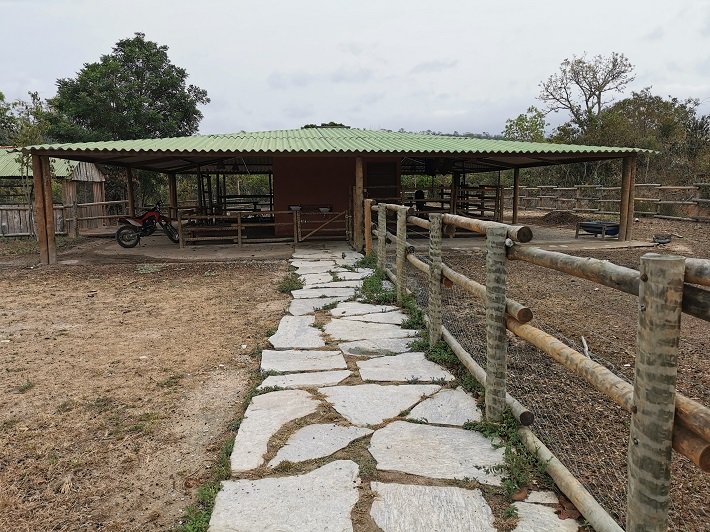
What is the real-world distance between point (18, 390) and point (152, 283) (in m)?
4.38

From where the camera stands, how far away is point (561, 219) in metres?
18.3

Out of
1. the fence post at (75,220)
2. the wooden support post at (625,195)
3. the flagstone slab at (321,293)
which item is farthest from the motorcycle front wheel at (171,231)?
the wooden support post at (625,195)

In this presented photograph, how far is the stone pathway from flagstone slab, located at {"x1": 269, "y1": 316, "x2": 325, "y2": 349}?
34mm

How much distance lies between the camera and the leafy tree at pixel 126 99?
73.2 feet

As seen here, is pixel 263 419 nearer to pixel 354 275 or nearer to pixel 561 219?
pixel 354 275

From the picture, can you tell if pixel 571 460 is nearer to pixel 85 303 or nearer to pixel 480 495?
pixel 480 495

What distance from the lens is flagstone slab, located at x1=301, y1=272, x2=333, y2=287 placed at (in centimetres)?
735

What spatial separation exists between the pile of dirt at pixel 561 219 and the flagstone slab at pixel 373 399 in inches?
637

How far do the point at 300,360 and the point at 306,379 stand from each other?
0.44m

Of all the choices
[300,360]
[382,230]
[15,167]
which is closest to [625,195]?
[382,230]

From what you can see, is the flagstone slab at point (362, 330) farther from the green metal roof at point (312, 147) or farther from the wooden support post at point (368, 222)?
the green metal roof at point (312, 147)

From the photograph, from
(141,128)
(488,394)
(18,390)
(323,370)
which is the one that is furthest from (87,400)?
(141,128)

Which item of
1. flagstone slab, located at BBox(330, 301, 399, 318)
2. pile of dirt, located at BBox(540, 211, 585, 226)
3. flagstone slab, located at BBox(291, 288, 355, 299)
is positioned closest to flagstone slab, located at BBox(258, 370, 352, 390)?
flagstone slab, located at BBox(330, 301, 399, 318)

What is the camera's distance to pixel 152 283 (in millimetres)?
7867
